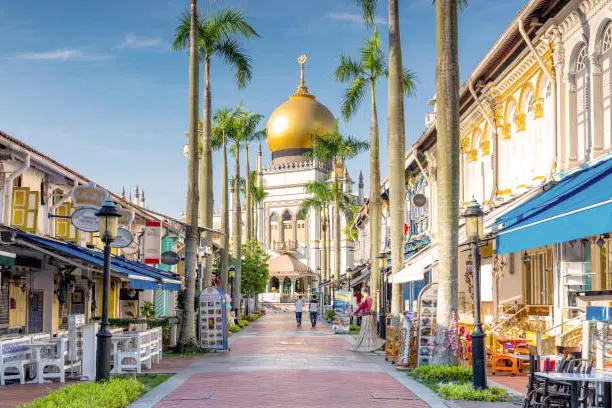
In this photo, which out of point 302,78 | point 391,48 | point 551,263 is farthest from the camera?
point 302,78

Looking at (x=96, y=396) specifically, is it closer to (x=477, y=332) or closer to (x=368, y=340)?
(x=477, y=332)

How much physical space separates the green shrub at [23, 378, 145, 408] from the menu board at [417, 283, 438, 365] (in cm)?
626

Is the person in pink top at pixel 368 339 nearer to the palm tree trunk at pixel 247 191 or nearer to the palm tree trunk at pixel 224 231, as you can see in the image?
the palm tree trunk at pixel 224 231

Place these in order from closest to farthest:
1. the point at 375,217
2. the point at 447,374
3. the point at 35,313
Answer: the point at 447,374
the point at 35,313
the point at 375,217

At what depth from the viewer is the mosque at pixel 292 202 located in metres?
81.9

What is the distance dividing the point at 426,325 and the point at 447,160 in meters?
3.63

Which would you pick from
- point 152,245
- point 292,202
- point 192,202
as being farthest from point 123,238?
point 292,202

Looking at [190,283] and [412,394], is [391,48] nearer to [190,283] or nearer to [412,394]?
[190,283]

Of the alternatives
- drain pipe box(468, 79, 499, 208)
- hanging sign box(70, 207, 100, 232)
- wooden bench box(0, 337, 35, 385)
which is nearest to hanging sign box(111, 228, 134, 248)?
hanging sign box(70, 207, 100, 232)

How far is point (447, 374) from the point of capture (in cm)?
1525

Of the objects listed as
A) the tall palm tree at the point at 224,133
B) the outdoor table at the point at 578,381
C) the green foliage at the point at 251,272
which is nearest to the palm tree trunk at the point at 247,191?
the green foliage at the point at 251,272

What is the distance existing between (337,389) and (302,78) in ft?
240

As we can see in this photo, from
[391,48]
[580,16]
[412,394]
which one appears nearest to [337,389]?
[412,394]

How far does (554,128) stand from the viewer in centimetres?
1850
